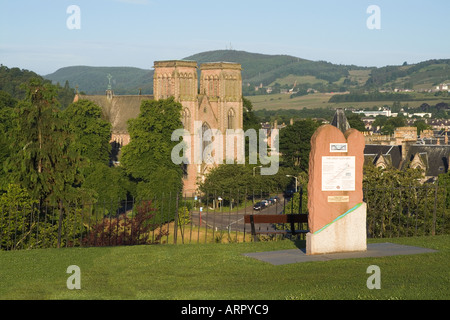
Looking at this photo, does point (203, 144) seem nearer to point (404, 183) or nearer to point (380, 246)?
point (404, 183)

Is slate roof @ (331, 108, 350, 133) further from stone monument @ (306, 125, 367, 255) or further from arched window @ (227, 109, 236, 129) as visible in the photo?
arched window @ (227, 109, 236, 129)

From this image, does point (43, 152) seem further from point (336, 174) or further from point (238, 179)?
point (238, 179)

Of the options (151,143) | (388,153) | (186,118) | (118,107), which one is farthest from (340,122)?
(118,107)

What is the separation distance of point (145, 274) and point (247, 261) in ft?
8.49

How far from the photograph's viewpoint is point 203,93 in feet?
341

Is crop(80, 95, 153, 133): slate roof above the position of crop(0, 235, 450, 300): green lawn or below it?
above

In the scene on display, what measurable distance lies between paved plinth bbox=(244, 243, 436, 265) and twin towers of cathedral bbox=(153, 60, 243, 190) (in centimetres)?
7485

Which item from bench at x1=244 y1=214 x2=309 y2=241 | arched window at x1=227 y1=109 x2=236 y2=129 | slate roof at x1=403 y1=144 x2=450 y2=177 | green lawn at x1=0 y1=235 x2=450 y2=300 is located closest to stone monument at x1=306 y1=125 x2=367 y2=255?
green lawn at x1=0 y1=235 x2=450 y2=300

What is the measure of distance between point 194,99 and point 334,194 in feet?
267

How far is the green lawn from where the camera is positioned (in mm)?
14461

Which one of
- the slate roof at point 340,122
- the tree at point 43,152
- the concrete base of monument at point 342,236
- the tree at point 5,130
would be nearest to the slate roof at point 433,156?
the tree at point 5,130

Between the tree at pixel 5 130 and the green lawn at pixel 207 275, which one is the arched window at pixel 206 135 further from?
the green lawn at pixel 207 275

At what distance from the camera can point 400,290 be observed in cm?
1453

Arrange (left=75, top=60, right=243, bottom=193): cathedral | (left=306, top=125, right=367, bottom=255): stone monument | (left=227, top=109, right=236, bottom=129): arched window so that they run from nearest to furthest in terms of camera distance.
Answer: (left=306, top=125, right=367, bottom=255): stone monument
(left=75, top=60, right=243, bottom=193): cathedral
(left=227, top=109, right=236, bottom=129): arched window
